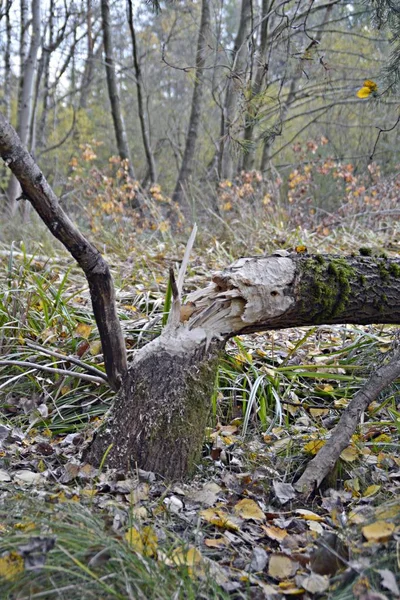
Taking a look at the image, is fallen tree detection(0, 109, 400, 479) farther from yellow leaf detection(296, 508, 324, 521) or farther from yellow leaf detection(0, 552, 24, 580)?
yellow leaf detection(0, 552, 24, 580)

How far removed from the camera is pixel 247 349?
3512 millimetres

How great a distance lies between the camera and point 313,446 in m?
2.52

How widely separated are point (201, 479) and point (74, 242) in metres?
1.12

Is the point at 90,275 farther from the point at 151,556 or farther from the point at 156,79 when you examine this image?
the point at 156,79

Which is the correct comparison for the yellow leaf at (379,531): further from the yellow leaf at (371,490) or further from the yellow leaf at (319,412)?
the yellow leaf at (319,412)

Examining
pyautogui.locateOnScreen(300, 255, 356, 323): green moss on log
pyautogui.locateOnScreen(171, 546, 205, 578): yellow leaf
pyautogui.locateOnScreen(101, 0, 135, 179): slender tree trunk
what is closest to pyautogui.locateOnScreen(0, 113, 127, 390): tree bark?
pyautogui.locateOnScreen(300, 255, 356, 323): green moss on log

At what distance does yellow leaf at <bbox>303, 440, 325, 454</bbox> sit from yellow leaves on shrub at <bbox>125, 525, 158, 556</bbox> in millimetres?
1005

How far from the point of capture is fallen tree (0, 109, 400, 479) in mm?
2303

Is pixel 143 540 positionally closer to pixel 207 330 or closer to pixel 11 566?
pixel 11 566

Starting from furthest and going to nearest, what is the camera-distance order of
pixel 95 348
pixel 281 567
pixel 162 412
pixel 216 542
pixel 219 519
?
pixel 95 348, pixel 162 412, pixel 219 519, pixel 216 542, pixel 281 567

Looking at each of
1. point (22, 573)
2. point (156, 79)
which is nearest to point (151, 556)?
point (22, 573)

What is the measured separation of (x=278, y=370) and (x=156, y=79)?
11904 millimetres

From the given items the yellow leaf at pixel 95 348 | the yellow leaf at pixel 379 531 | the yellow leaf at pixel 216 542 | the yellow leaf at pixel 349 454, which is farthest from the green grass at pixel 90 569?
the yellow leaf at pixel 95 348

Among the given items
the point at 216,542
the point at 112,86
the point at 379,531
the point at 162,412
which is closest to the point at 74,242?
the point at 162,412
